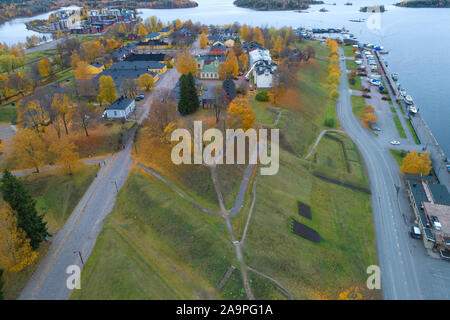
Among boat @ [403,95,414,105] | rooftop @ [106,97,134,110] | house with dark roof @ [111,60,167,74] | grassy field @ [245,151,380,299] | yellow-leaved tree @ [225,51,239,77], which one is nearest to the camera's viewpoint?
grassy field @ [245,151,380,299]

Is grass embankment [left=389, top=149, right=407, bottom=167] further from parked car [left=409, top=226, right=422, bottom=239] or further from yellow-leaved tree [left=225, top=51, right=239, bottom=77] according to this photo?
yellow-leaved tree [left=225, top=51, right=239, bottom=77]

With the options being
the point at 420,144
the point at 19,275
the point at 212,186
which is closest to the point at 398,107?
the point at 420,144

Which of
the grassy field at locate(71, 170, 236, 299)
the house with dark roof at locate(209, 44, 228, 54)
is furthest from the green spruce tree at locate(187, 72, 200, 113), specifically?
the house with dark roof at locate(209, 44, 228, 54)

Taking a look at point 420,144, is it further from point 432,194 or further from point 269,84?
point 269,84

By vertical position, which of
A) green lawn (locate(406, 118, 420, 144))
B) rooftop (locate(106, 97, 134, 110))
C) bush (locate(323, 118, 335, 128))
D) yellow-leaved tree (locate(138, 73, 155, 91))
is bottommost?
green lawn (locate(406, 118, 420, 144))

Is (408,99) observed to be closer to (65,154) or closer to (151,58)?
(151,58)
